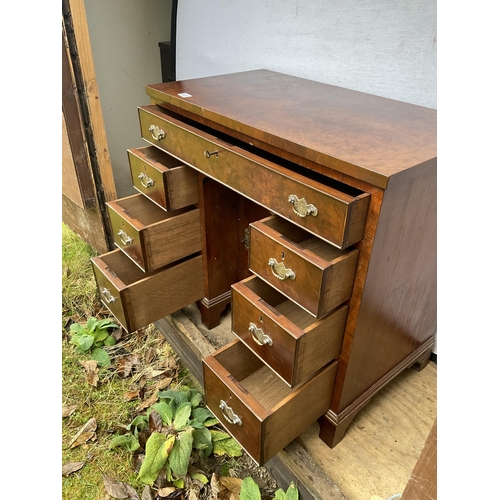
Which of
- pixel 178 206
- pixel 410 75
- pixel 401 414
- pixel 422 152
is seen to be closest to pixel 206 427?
pixel 401 414

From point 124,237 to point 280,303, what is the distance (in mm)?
505

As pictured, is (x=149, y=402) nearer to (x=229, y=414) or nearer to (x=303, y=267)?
(x=229, y=414)

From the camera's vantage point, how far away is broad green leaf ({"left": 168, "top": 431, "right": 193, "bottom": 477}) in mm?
1187

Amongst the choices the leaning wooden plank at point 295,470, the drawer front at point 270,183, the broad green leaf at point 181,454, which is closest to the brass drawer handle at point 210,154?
the drawer front at point 270,183

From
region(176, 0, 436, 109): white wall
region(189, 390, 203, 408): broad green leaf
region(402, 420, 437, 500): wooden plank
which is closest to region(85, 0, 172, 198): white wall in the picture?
region(176, 0, 436, 109): white wall

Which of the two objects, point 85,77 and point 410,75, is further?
point 85,77

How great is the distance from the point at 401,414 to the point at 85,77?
147cm

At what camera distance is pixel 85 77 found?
1.46 meters

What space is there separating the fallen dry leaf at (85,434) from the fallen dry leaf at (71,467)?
6 cm

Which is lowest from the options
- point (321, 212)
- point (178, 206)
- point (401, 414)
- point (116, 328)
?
point (116, 328)

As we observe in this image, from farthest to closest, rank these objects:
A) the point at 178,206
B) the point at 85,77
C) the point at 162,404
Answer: the point at 85,77
the point at 162,404
the point at 178,206

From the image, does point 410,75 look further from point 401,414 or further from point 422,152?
point 401,414

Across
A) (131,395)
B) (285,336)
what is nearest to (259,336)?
(285,336)

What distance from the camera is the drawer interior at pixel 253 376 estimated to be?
1116 mm
